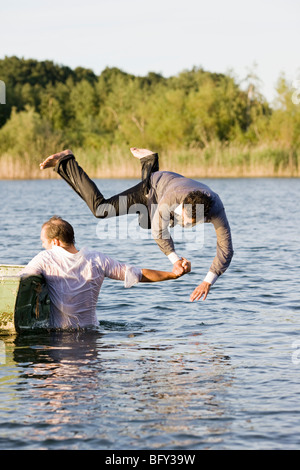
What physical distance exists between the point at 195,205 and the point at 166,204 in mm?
335

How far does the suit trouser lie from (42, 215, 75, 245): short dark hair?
36cm

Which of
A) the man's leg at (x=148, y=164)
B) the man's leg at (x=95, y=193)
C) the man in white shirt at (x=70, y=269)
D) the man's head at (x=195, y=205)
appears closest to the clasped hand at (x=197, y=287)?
the man in white shirt at (x=70, y=269)

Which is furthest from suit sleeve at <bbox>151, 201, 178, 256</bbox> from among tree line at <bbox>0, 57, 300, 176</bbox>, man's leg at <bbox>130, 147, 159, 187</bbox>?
tree line at <bbox>0, 57, 300, 176</bbox>

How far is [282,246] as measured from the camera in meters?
18.8

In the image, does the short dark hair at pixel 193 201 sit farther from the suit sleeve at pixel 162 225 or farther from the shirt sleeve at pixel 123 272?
the shirt sleeve at pixel 123 272

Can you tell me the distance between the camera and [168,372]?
25.0 feet

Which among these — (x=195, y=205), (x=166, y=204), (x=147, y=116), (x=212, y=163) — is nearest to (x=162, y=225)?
(x=166, y=204)

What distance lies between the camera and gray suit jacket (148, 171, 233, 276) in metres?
7.43

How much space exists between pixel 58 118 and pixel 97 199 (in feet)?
260

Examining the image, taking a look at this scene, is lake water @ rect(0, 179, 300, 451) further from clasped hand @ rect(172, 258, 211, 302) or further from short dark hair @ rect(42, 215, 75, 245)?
short dark hair @ rect(42, 215, 75, 245)

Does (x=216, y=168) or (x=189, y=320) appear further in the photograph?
(x=216, y=168)

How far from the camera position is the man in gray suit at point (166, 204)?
24.1ft
